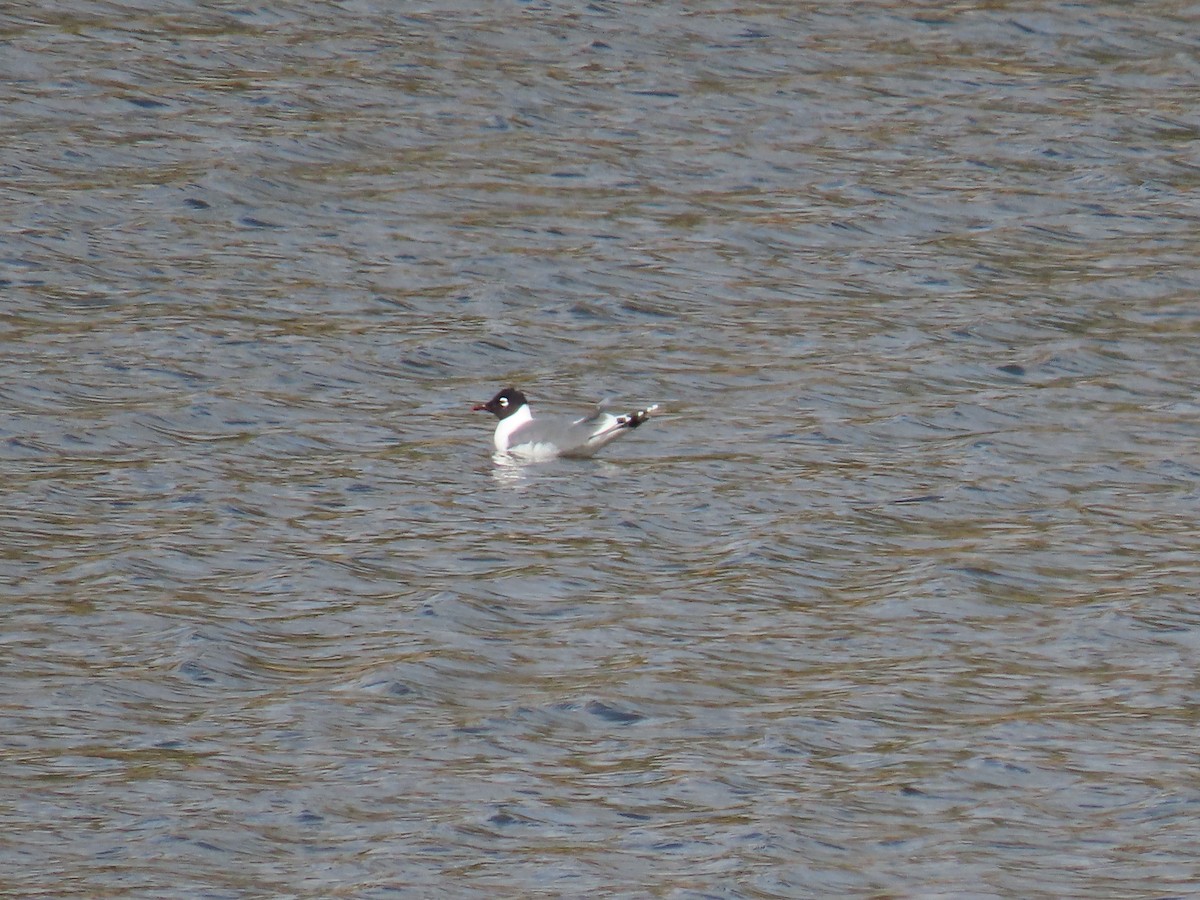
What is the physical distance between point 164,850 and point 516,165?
1498 cm

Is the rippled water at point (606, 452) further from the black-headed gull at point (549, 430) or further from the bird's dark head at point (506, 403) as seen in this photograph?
the bird's dark head at point (506, 403)

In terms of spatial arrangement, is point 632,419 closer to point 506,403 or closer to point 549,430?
point 549,430

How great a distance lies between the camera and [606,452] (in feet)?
60.0

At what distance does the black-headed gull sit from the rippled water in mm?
204

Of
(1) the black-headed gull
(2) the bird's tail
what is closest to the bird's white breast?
(1) the black-headed gull

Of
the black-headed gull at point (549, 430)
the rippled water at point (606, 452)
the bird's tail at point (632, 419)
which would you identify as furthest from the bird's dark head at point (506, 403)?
the bird's tail at point (632, 419)

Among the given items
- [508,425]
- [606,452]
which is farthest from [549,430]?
[606,452]

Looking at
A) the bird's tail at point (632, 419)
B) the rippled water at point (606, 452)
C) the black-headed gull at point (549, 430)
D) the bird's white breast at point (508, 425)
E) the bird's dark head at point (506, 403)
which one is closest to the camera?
the rippled water at point (606, 452)

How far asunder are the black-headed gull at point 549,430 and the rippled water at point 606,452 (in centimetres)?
20

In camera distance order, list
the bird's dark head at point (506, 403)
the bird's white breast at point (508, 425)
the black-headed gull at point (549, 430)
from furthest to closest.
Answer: the bird's dark head at point (506, 403), the bird's white breast at point (508, 425), the black-headed gull at point (549, 430)

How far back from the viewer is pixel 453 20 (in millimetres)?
28234

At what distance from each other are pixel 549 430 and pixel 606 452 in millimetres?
687

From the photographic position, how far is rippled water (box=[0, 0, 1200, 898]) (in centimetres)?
Result: 1095

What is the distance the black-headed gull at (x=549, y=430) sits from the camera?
57.6ft
